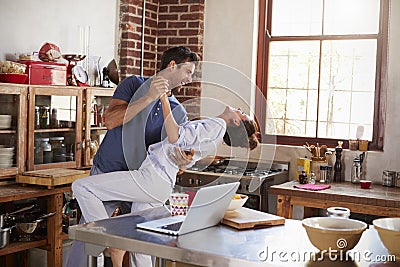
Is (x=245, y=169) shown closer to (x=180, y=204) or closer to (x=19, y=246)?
(x=19, y=246)

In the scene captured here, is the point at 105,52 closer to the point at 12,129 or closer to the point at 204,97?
the point at 204,97

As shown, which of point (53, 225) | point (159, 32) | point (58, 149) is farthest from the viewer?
point (159, 32)

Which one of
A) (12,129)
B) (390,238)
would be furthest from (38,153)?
(390,238)

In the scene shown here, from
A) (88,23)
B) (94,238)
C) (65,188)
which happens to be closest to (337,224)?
(94,238)

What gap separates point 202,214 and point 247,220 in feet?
0.86

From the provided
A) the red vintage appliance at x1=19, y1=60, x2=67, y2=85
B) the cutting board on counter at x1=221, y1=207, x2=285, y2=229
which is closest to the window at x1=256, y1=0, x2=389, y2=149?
the red vintage appliance at x1=19, y1=60, x2=67, y2=85

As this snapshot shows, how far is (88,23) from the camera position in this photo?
530 centimetres

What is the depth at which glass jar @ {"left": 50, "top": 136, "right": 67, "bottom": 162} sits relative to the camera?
4.65 m

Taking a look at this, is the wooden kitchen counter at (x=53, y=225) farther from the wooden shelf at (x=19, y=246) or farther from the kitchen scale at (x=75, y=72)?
the kitchen scale at (x=75, y=72)

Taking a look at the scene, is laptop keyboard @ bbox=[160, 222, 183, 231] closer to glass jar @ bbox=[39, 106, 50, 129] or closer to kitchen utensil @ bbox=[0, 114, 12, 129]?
kitchen utensil @ bbox=[0, 114, 12, 129]

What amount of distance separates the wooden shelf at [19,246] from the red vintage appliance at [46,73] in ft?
3.97

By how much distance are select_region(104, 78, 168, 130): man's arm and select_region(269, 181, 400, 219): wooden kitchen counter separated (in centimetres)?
157

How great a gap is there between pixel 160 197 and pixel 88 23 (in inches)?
91.2

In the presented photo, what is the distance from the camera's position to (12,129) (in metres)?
A: 4.27
